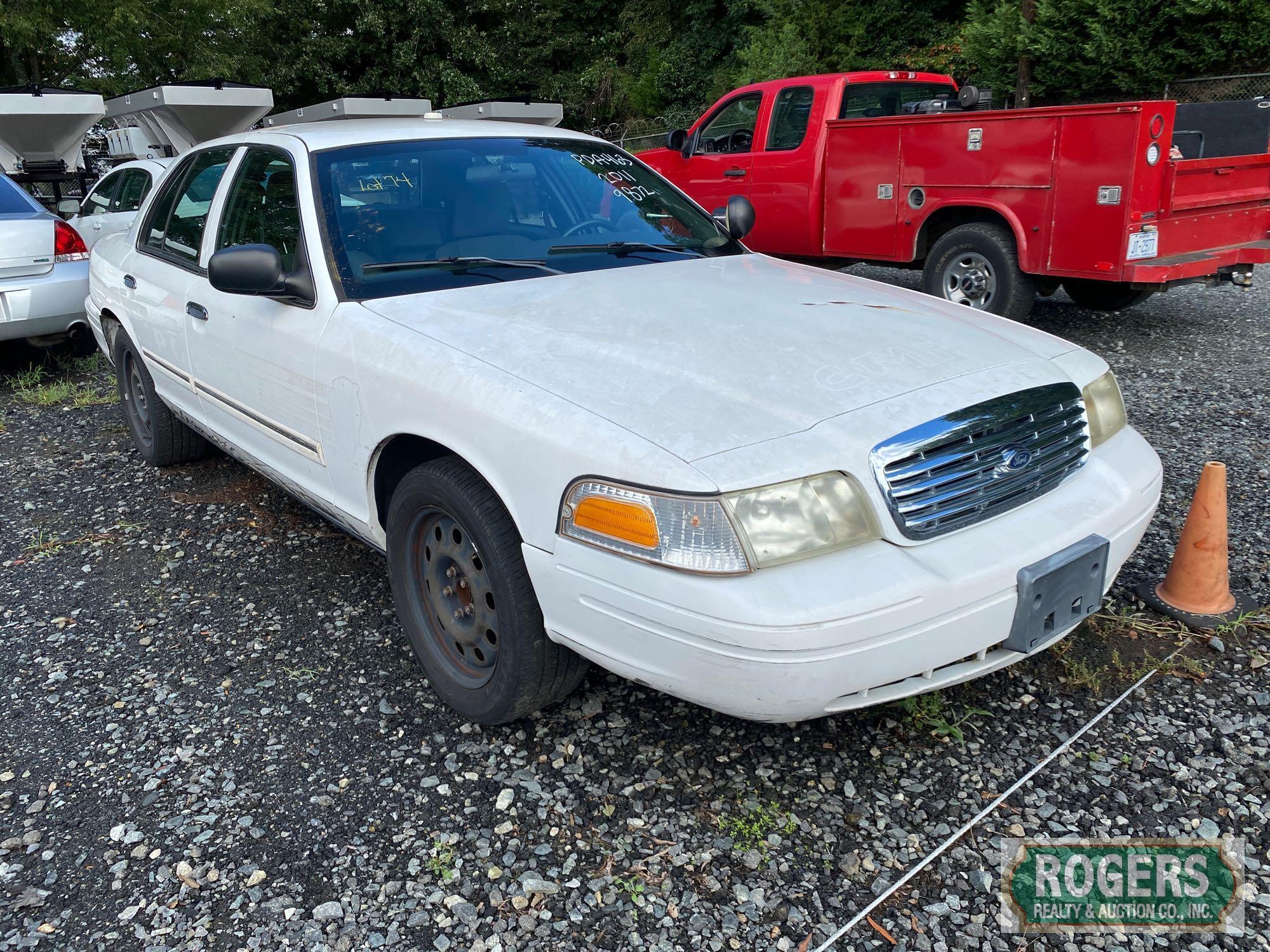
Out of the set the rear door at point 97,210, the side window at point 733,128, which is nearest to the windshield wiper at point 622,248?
the side window at point 733,128

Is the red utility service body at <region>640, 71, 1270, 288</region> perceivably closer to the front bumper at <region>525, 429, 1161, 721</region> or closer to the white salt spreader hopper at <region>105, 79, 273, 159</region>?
the front bumper at <region>525, 429, 1161, 721</region>

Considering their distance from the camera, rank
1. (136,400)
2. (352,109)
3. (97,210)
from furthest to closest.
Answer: (352,109), (97,210), (136,400)

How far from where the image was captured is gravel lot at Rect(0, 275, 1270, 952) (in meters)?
2.27

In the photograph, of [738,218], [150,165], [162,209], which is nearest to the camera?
[738,218]

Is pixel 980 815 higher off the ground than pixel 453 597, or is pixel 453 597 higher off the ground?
pixel 453 597

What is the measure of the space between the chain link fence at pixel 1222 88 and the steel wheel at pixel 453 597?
15.1 m

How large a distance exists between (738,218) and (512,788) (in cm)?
255

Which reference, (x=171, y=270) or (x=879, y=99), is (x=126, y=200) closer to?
(x=171, y=270)

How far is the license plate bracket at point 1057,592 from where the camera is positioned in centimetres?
242

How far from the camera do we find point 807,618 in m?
2.13

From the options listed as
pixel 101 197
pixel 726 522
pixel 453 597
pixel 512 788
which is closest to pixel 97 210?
pixel 101 197

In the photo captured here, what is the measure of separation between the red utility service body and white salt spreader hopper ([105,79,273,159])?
680 cm

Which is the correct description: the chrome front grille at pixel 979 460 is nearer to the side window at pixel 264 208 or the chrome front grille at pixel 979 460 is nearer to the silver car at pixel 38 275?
the side window at pixel 264 208

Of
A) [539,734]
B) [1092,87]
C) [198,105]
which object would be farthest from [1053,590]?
[1092,87]
